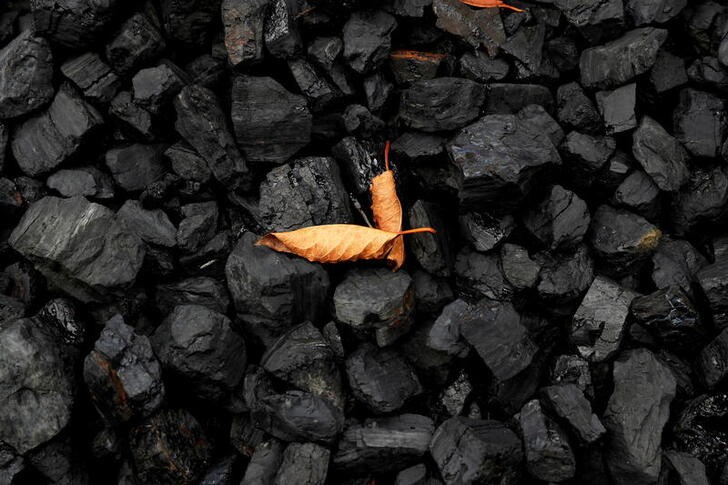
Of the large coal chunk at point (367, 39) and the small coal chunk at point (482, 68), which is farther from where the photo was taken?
the small coal chunk at point (482, 68)

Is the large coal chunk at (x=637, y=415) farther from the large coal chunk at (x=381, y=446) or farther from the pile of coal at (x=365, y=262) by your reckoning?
the large coal chunk at (x=381, y=446)

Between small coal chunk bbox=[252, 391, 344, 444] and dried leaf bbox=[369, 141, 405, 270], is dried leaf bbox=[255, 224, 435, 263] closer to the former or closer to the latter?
dried leaf bbox=[369, 141, 405, 270]

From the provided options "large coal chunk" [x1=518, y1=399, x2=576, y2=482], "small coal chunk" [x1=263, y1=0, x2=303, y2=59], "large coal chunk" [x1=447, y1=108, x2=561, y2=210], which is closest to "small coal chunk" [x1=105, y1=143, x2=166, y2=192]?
"small coal chunk" [x1=263, y1=0, x2=303, y2=59]

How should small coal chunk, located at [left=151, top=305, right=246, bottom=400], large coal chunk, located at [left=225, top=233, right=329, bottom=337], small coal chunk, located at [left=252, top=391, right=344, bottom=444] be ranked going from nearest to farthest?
small coal chunk, located at [left=252, top=391, right=344, bottom=444] < small coal chunk, located at [left=151, top=305, right=246, bottom=400] < large coal chunk, located at [left=225, top=233, right=329, bottom=337]

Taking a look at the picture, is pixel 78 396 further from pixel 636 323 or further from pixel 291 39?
pixel 636 323

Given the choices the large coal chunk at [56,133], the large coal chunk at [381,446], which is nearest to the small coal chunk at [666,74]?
the large coal chunk at [381,446]
